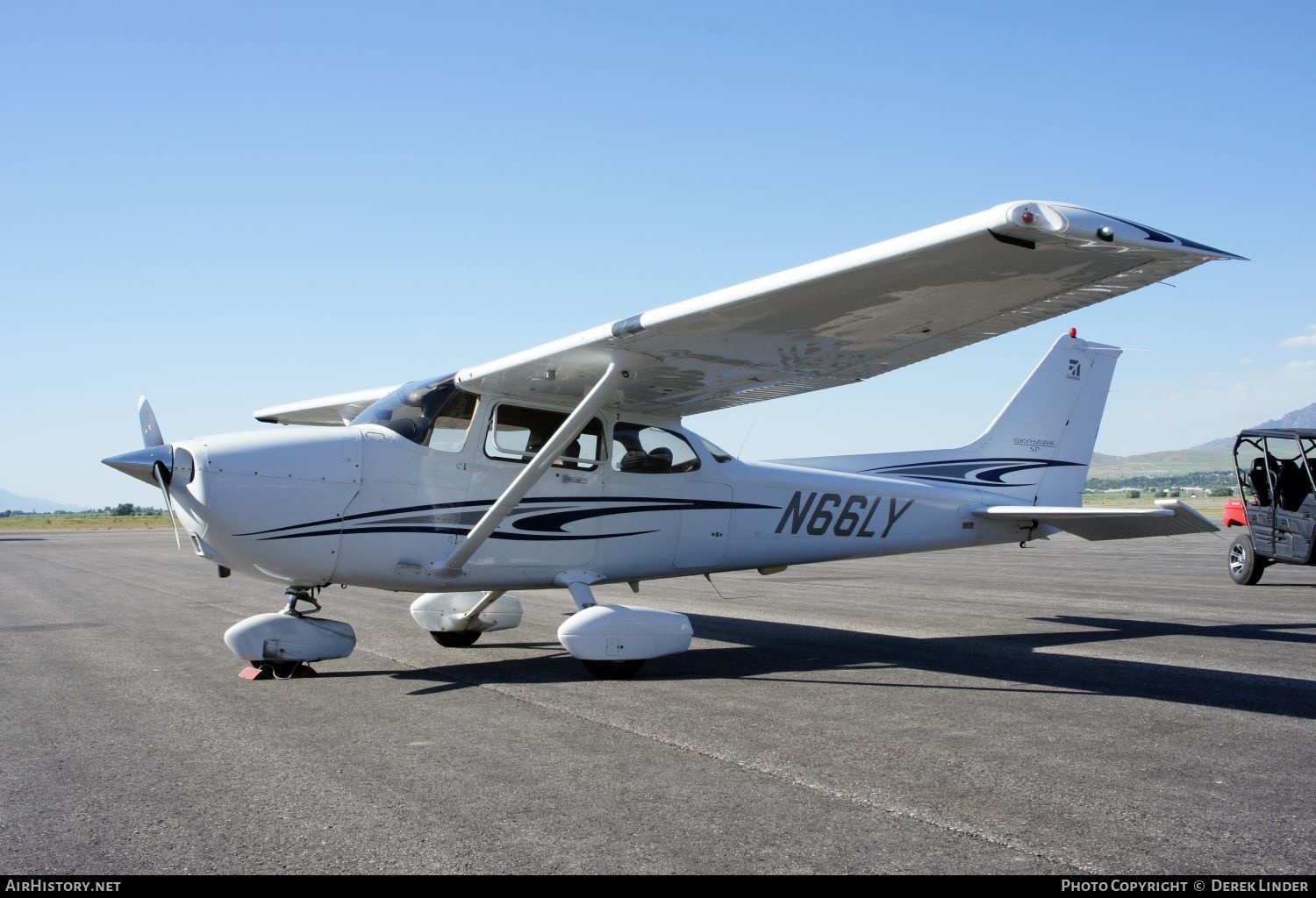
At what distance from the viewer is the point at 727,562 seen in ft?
30.3

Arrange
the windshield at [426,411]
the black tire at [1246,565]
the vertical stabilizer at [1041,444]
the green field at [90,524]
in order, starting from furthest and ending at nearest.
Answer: the green field at [90,524] → the black tire at [1246,565] → the vertical stabilizer at [1041,444] → the windshield at [426,411]

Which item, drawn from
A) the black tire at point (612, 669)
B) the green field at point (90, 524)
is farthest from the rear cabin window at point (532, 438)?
the green field at point (90, 524)

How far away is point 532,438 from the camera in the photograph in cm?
838

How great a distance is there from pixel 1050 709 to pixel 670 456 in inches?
159

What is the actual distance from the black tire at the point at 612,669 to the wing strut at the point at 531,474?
1.25 m

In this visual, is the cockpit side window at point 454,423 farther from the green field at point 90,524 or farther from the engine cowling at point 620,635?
the green field at point 90,524

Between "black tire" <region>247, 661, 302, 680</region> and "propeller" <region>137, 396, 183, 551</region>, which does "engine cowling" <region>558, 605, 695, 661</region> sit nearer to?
"black tire" <region>247, 661, 302, 680</region>

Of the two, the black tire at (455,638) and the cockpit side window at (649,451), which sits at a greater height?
the cockpit side window at (649,451)

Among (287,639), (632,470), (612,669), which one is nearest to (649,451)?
(632,470)

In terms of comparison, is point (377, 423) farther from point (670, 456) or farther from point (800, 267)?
point (800, 267)

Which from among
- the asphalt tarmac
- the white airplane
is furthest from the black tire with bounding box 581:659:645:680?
the asphalt tarmac

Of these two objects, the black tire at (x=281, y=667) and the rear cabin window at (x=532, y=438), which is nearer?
the black tire at (x=281, y=667)

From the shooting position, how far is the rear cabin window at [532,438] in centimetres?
820

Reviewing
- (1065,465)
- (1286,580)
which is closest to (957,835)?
(1065,465)
